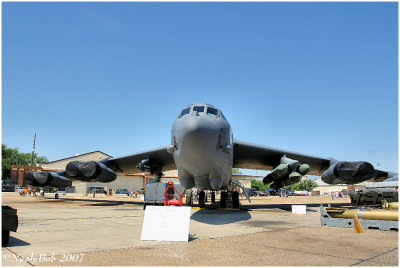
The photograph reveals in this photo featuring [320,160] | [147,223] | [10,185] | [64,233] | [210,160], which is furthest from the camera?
[10,185]

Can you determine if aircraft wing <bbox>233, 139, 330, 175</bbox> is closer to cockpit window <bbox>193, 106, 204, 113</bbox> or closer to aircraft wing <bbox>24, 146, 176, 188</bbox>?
aircraft wing <bbox>24, 146, 176, 188</bbox>

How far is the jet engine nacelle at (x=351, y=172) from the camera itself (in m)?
14.8

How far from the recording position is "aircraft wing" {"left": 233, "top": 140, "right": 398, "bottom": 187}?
14953 millimetres

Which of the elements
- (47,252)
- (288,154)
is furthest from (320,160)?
(47,252)

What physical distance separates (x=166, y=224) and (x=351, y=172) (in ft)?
39.4

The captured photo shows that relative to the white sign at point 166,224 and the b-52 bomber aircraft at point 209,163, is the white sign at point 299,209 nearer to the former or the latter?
the b-52 bomber aircraft at point 209,163

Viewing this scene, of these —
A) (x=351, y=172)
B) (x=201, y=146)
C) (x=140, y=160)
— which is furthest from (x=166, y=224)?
(x=140, y=160)

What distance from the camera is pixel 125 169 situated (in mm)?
22547

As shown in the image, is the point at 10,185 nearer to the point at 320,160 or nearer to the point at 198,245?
the point at 320,160

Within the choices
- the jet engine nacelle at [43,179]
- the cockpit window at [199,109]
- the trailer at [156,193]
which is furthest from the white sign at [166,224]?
the jet engine nacelle at [43,179]

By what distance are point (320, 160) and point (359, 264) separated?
1662cm

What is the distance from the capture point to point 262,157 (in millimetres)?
19266

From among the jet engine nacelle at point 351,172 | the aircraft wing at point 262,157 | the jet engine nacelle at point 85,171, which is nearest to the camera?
the jet engine nacelle at point 351,172

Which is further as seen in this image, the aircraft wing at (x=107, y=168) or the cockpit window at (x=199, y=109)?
the aircraft wing at (x=107, y=168)
